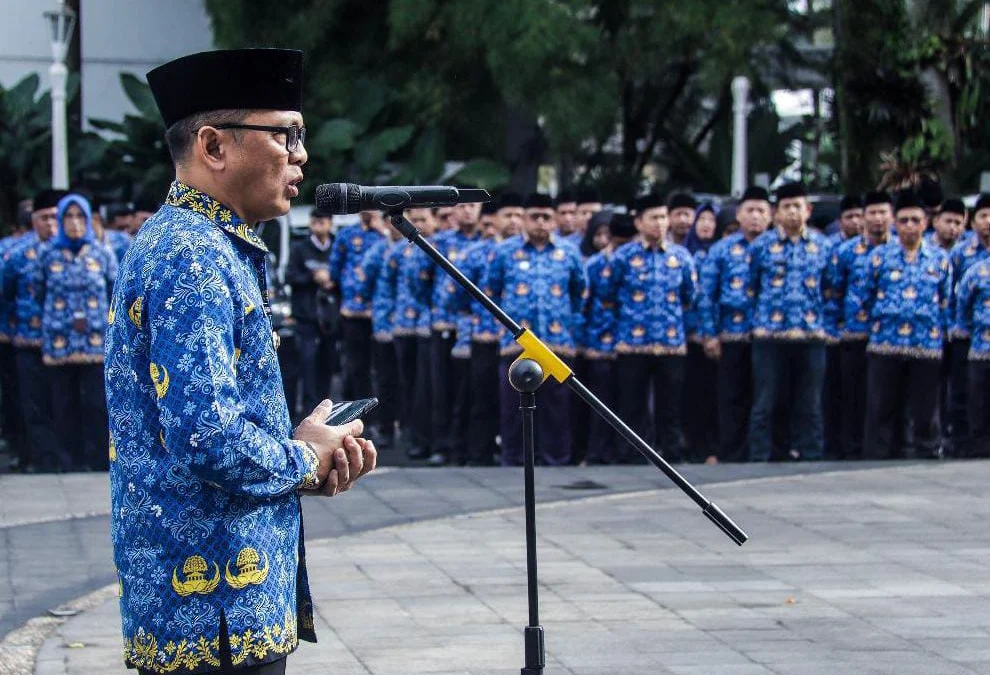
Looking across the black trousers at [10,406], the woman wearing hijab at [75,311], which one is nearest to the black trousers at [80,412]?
the woman wearing hijab at [75,311]

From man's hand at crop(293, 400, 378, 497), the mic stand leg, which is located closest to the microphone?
the mic stand leg

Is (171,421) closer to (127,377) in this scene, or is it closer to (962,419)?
(127,377)

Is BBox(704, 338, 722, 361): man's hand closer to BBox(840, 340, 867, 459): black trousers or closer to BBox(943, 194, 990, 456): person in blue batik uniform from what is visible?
BBox(840, 340, 867, 459): black trousers

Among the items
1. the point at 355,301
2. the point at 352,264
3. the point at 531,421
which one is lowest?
the point at 531,421

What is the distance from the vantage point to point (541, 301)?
43.7ft

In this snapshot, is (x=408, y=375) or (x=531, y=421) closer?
(x=531, y=421)

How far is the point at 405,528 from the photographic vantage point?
10172 millimetres

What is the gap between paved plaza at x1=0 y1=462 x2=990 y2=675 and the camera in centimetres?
695

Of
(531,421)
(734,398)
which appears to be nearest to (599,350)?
(734,398)

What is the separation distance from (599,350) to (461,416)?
1.25 m

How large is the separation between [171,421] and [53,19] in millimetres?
20882

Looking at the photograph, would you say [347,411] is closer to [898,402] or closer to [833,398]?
[898,402]

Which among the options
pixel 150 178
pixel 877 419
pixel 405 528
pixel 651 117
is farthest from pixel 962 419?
pixel 651 117

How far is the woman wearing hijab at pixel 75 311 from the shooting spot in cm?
1327
